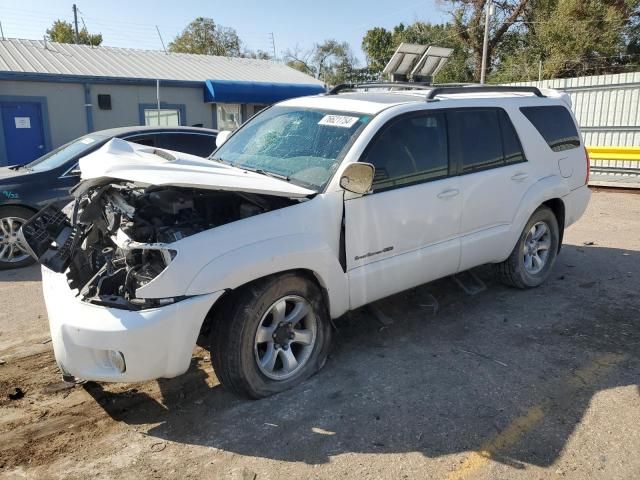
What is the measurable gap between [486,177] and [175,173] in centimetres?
278

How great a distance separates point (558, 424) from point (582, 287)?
9.56ft

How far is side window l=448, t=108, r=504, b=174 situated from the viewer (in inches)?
182

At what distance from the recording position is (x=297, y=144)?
4.27m

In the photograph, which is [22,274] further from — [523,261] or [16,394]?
[523,261]

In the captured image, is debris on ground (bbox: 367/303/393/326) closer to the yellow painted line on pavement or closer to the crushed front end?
the yellow painted line on pavement

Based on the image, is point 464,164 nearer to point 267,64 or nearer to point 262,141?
point 262,141

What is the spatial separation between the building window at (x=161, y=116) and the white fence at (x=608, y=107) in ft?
40.8

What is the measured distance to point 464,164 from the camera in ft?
15.2

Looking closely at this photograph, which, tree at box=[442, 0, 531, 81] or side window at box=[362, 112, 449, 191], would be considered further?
tree at box=[442, 0, 531, 81]

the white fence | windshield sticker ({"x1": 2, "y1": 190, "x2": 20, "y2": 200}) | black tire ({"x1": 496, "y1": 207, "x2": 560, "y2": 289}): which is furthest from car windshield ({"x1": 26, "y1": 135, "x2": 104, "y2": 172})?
the white fence

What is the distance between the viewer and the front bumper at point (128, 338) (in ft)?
9.82

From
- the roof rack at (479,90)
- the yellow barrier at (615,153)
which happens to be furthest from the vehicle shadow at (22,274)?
the yellow barrier at (615,153)

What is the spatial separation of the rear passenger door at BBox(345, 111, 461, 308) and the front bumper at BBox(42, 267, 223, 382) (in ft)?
3.95

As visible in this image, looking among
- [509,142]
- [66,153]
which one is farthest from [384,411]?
[66,153]
